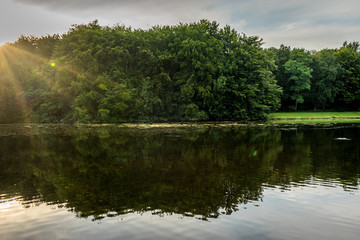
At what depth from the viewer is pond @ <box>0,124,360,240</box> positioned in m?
7.12

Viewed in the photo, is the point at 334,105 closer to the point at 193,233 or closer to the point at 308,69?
the point at 308,69

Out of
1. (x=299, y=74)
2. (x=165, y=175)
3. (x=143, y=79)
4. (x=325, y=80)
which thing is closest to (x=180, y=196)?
(x=165, y=175)

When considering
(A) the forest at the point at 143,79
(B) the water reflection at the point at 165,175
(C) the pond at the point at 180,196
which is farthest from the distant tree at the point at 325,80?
(C) the pond at the point at 180,196

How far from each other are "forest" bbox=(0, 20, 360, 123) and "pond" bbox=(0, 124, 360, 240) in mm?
29221

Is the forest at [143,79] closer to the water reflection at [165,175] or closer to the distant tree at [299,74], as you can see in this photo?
the distant tree at [299,74]

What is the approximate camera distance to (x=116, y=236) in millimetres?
6762

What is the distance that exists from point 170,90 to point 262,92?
1695 cm

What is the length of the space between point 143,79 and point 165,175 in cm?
3671

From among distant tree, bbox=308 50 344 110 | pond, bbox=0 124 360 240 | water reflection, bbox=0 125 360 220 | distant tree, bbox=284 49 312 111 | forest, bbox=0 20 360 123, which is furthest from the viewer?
distant tree, bbox=308 50 344 110

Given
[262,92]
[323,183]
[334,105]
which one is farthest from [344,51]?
[323,183]

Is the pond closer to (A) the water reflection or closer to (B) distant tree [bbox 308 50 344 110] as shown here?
(A) the water reflection

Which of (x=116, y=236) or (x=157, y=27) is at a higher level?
(x=157, y=27)

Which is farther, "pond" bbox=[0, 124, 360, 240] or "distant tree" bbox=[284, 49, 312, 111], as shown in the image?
"distant tree" bbox=[284, 49, 312, 111]

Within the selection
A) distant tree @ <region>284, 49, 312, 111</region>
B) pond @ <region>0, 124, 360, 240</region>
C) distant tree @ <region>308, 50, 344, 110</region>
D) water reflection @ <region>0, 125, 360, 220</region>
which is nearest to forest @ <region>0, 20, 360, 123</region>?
distant tree @ <region>284, 49, 312, 111</region>
